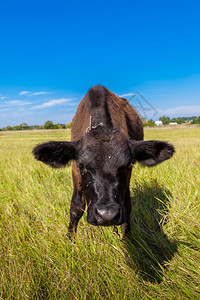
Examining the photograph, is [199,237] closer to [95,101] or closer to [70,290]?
[70,290]

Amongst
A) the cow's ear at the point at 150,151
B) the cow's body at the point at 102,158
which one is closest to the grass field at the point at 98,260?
the cow's body at the point at 102,158

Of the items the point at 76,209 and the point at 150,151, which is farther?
the point at 76,209

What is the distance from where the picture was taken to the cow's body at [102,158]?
102 inches

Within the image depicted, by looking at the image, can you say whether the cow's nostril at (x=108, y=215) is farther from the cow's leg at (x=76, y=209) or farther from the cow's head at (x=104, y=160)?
the cow's leg at (x=76, y=209)

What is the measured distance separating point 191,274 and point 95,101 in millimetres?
2920

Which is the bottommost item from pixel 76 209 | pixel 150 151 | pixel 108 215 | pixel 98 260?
pixel 98 260

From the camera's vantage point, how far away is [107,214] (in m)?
2.42

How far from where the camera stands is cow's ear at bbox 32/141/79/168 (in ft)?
10.6

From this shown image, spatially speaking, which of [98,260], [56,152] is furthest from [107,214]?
[56,152]

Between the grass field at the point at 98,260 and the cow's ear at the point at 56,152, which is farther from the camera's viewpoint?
the cow's ear at the point at 56,152

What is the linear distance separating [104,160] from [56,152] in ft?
3.05

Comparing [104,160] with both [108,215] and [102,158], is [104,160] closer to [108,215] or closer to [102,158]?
[102,158]

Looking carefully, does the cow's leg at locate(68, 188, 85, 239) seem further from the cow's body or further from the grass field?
the grass field

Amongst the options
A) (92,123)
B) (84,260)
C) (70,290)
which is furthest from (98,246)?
(92,123)
